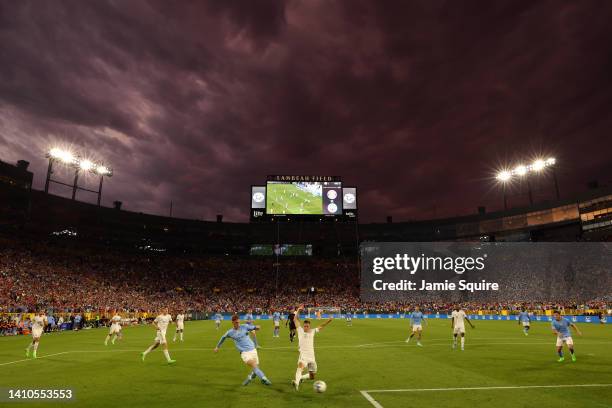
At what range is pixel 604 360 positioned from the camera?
52.0 feet

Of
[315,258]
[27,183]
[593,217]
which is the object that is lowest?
[315,258]

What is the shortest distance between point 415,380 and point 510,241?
3195 inches

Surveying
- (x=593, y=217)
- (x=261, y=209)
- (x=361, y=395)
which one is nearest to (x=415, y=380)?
(x=361, y=395)

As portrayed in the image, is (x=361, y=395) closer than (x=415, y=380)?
Yes

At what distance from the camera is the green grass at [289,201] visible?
58.6m

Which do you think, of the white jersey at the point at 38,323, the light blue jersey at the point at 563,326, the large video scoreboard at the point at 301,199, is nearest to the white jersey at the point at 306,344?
the light blue jersey at the point at 563,326

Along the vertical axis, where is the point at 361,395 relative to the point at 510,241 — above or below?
below

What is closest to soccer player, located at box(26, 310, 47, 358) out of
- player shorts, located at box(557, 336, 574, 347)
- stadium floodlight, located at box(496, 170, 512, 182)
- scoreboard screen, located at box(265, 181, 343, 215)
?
player shorts, located at box(557, 336, 574, 347)

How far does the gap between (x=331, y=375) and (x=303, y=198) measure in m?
46.9

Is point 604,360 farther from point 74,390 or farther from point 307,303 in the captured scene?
point 307,303

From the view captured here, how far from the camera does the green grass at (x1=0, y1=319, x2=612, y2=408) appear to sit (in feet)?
32.0

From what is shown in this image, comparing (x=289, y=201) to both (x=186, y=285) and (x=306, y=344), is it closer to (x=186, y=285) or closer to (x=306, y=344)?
(x=186, y=285)

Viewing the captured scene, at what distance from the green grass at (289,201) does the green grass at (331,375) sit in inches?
1492

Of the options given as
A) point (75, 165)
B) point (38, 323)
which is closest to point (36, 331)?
point (38, 323)
